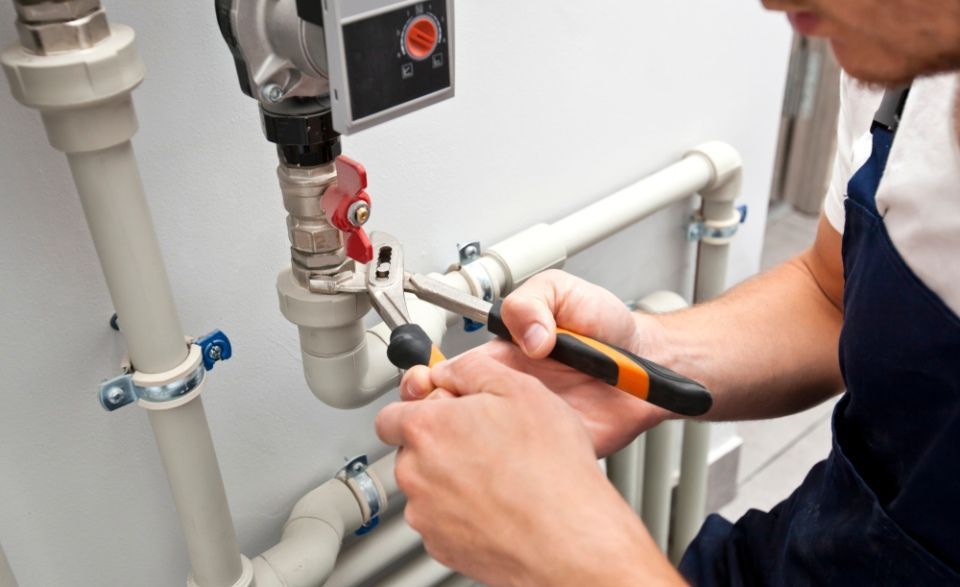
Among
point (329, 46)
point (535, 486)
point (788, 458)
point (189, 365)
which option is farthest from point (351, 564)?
point (788, 458)

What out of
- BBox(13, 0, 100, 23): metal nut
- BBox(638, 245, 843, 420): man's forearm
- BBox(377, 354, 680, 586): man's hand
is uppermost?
BBox(13, 0, 100, 23): metal nut

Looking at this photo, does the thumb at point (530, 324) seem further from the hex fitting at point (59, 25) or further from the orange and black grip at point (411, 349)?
the hex fitting at point (59, 25)

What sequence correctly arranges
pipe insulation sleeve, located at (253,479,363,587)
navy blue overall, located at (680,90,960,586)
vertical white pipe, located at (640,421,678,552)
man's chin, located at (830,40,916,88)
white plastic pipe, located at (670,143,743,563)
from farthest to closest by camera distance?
vertical white pipe, located at (640,421,678,552)
white plastic pipe, located at (670,143,743,563)
pipe insulation sleeve, located at (253,479,363,587)
navy blue overall, located at (680,90,960,586)
man's chin, located at (830,40,916,88)

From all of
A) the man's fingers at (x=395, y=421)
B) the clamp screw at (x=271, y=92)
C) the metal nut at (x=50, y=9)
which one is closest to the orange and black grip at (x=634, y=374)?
the man's fingers at (x=395, y=421)

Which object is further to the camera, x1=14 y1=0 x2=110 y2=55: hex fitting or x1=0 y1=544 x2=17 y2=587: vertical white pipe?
x1=0 y1=544 x2=17 y2=587: vertical white pipe

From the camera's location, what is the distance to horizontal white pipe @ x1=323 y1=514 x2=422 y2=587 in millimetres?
899

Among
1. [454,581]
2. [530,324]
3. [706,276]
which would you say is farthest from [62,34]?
[706,276]

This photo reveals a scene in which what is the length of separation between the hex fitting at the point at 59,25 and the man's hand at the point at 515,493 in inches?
10.9

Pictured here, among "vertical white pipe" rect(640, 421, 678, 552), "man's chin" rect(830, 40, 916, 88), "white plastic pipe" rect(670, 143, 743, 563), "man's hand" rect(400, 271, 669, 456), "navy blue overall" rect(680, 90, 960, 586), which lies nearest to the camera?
"man's chin" rect(830, 40, 916, 88)

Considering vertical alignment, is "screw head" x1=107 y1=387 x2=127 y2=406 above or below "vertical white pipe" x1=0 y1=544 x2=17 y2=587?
above

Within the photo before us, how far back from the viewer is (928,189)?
59cm

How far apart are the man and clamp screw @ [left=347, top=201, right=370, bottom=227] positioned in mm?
113

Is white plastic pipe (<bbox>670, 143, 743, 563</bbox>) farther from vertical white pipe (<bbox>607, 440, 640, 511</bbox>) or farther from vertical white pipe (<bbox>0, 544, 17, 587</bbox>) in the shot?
vertical white pipe (<bbox>0, 544, 17, 587</bbox>)

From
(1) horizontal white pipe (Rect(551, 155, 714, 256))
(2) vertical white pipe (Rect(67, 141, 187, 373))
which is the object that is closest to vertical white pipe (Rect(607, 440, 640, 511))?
(1) horizontal white pipe (Rect(551, 155, 714, 256))
